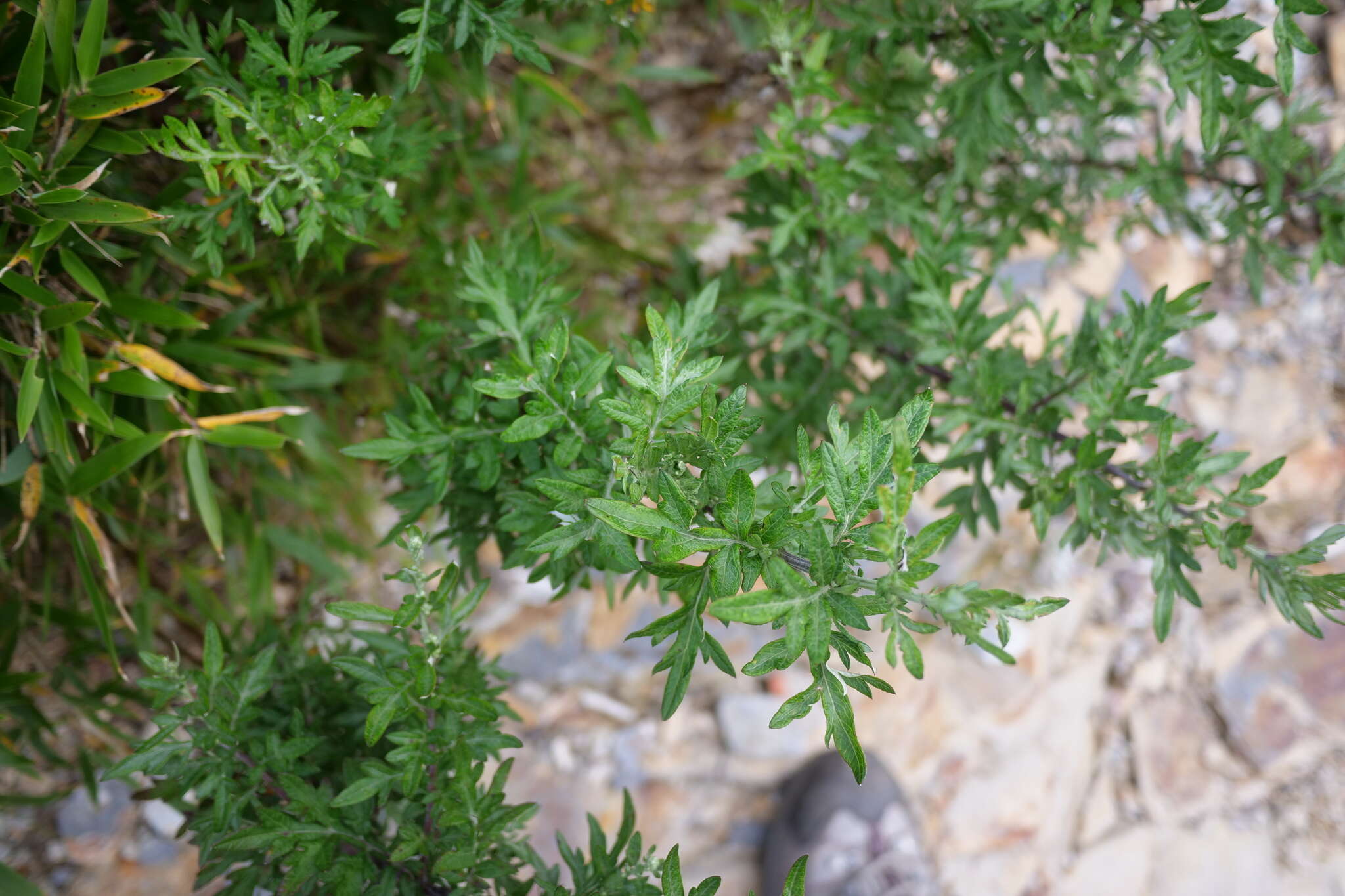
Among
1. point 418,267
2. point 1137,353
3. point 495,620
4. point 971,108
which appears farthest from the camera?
point 495,620

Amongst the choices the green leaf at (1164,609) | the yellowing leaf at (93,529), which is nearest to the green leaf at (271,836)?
the yellowing leaf at (93,529)

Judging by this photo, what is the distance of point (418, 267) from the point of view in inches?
62.5

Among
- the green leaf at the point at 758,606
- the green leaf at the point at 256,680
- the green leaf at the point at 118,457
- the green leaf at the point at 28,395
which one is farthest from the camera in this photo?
the green leaf at the point at 118,457

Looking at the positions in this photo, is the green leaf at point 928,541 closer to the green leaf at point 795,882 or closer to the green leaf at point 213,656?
the green leaf at point 795,882

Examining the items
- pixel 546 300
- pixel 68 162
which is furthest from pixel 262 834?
pixel 68 162

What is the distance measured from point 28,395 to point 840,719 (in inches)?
43.3

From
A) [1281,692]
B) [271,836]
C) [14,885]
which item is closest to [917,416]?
[271,836]

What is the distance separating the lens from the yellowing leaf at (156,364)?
1.23 m

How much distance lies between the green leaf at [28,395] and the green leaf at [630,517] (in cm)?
85

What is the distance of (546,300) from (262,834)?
2.23 feet

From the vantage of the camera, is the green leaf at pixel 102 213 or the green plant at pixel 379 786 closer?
the green plant at pixel 379 786

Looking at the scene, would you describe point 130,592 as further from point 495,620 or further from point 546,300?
point 546,300

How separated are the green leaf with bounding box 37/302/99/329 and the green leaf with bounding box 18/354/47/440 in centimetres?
6

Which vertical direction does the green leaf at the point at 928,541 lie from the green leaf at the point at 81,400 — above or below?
above
